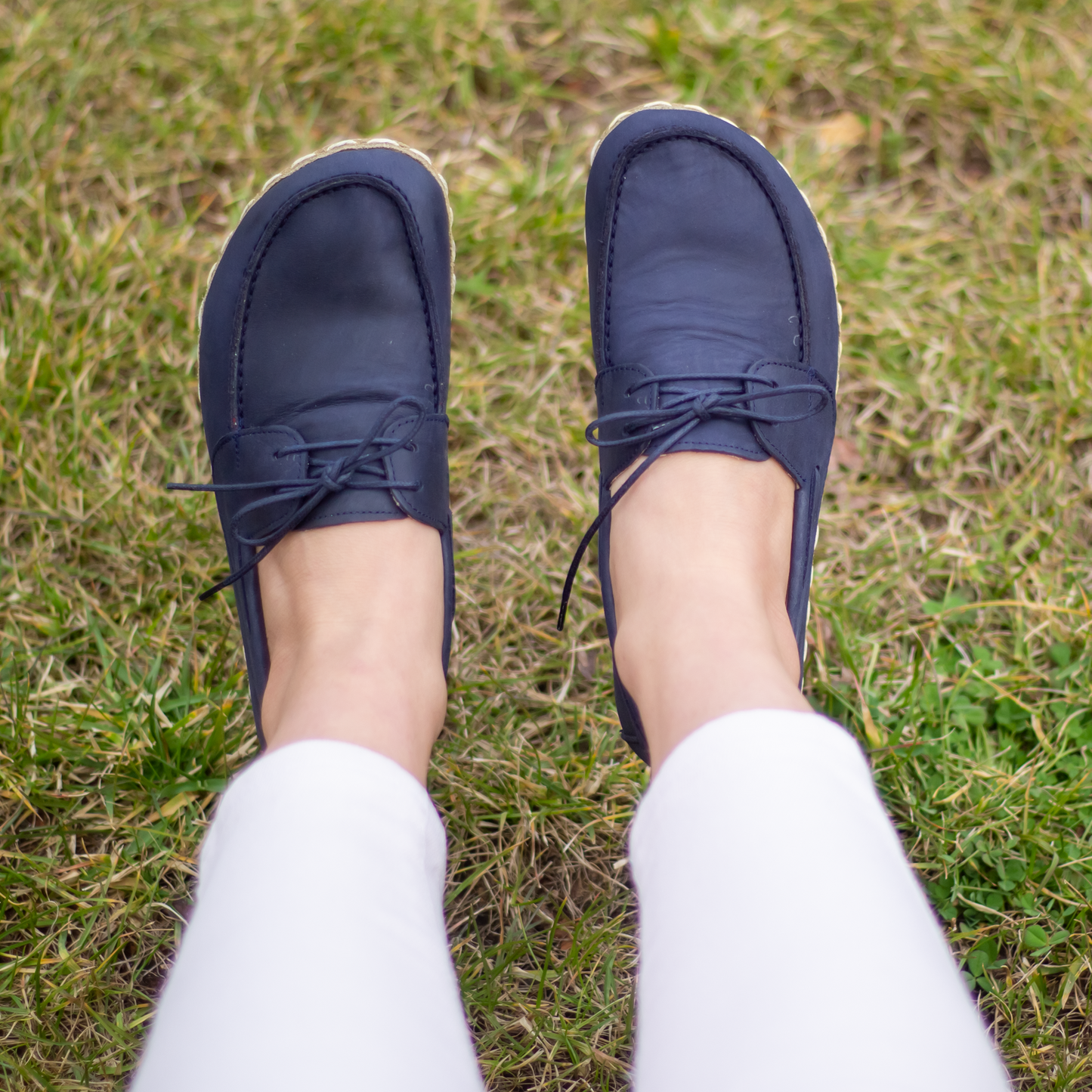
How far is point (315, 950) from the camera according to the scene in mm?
820

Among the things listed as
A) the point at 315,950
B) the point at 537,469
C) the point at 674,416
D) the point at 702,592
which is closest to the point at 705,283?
the point at 674,416

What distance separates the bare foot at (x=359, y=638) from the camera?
1.08m

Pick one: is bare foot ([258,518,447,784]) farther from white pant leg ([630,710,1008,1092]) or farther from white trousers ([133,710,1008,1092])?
white pant leg ([630,710,1008,1092])

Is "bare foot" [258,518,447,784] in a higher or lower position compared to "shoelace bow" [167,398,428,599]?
lower

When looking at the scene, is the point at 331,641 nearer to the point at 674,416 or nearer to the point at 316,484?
the point at 316,484

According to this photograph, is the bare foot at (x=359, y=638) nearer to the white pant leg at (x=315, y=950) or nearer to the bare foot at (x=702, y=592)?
the white pant leg at (x=315, y=950)

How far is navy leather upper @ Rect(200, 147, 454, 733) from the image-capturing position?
1447mm

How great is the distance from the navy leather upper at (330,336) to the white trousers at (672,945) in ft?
2.00

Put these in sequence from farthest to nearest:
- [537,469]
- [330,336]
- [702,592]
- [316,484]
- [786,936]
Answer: [537,469] < [330,336] < [316,484] < [702,592] < [786,936]

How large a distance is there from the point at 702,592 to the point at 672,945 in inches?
19.3

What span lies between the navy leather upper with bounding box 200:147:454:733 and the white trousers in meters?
0.61

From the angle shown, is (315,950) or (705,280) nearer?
(315,950)

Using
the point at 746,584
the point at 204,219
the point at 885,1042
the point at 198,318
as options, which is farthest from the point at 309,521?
the point at 885,1042

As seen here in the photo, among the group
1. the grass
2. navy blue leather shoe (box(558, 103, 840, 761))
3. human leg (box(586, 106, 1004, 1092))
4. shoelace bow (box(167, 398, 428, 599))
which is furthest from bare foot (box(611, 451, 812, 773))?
shoelace bow (box(167, 398, 428, 599))
